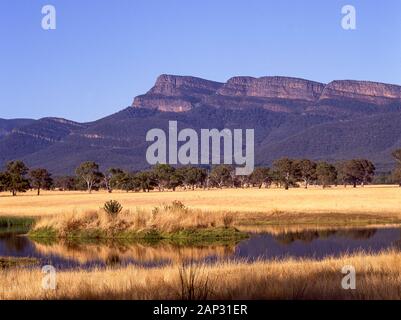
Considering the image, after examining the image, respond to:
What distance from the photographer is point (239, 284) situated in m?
13.1

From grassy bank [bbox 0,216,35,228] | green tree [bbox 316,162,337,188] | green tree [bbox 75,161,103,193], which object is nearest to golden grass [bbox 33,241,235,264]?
grassy bank [bbox 0,216,35,228]

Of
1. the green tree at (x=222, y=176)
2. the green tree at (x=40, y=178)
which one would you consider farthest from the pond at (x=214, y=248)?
the green tree at (x=222, y=176)

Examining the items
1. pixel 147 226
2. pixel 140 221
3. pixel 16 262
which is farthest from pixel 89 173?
pixel 16 262

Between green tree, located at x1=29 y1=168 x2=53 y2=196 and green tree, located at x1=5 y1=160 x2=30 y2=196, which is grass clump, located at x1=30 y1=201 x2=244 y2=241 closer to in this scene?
green tree, located at x1=5 y1=160 x2=30 y2=196

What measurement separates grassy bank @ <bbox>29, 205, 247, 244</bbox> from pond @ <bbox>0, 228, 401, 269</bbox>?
1.71 m

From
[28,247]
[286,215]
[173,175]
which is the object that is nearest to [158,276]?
[28,247]

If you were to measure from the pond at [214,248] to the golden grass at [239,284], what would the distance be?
7.92m

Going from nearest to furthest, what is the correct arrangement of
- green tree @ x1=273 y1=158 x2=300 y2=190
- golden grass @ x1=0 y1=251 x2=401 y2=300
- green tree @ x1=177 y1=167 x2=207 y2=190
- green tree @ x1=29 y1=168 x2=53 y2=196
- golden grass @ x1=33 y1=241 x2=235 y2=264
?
golden grass @ x1=0 y1=251 x2=401 y2=300 → golden grass @ x1=33 y1=241 x2=235 y2=264 → green tree @ x1=273 y1=158 x2=300 y2=190 → green tree @ x1=29 y1=168 x2=53 y2=196 → green tree @ x1=177 y1=167 x2=207 y2=190

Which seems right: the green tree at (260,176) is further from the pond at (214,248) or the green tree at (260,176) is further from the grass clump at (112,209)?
the pond at (214,248)

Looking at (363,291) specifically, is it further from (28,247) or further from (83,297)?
(28,247)

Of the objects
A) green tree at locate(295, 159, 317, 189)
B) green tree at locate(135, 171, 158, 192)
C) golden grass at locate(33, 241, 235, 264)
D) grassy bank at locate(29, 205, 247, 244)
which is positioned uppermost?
green tree at locate(295, 159, 317, 189)

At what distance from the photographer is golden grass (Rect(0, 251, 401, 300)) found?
11.7 metres
